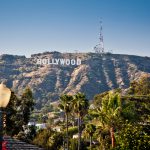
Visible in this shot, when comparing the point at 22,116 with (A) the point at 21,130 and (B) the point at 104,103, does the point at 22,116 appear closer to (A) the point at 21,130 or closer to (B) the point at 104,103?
(A) the point at 21,130

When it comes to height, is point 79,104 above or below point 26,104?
above

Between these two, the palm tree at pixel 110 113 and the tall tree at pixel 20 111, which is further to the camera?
the tall tree at pixel 20 111

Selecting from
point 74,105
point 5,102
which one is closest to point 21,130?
point 74,105

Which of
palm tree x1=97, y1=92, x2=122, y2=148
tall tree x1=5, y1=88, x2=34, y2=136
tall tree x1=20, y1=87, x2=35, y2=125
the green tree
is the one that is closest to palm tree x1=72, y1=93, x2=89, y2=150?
tall tree x1=20, y1=87, x2=35, y2=125

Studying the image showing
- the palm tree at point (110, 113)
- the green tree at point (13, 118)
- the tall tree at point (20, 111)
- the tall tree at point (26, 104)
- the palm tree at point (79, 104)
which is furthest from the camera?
the tall tree at point (26, 104)

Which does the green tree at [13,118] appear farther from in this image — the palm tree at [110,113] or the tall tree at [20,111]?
the palm tree at [110,113]

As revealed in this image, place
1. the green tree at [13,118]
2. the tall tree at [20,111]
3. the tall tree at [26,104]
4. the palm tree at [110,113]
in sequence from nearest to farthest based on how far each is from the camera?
the palm tree at [110,113], the green tree at [13,118], the tall tree at [20,111], the tall tree at [26,104]

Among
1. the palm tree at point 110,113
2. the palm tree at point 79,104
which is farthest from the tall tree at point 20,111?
the palm tree at point 110,113

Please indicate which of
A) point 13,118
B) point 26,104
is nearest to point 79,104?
point 26,104

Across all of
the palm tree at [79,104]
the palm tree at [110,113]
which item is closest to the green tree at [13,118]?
the palm tree at [79,104]

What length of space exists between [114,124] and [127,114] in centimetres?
640

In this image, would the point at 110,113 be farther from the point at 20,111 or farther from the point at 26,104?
the point at 20,111

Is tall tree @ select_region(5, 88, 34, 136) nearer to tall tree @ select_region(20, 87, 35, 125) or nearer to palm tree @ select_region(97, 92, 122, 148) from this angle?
tall tree @ select_region(20, 87, 35, 125)

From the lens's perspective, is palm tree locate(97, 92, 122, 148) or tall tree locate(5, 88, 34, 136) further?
tall tree locate(5, 88, 34, 136)
